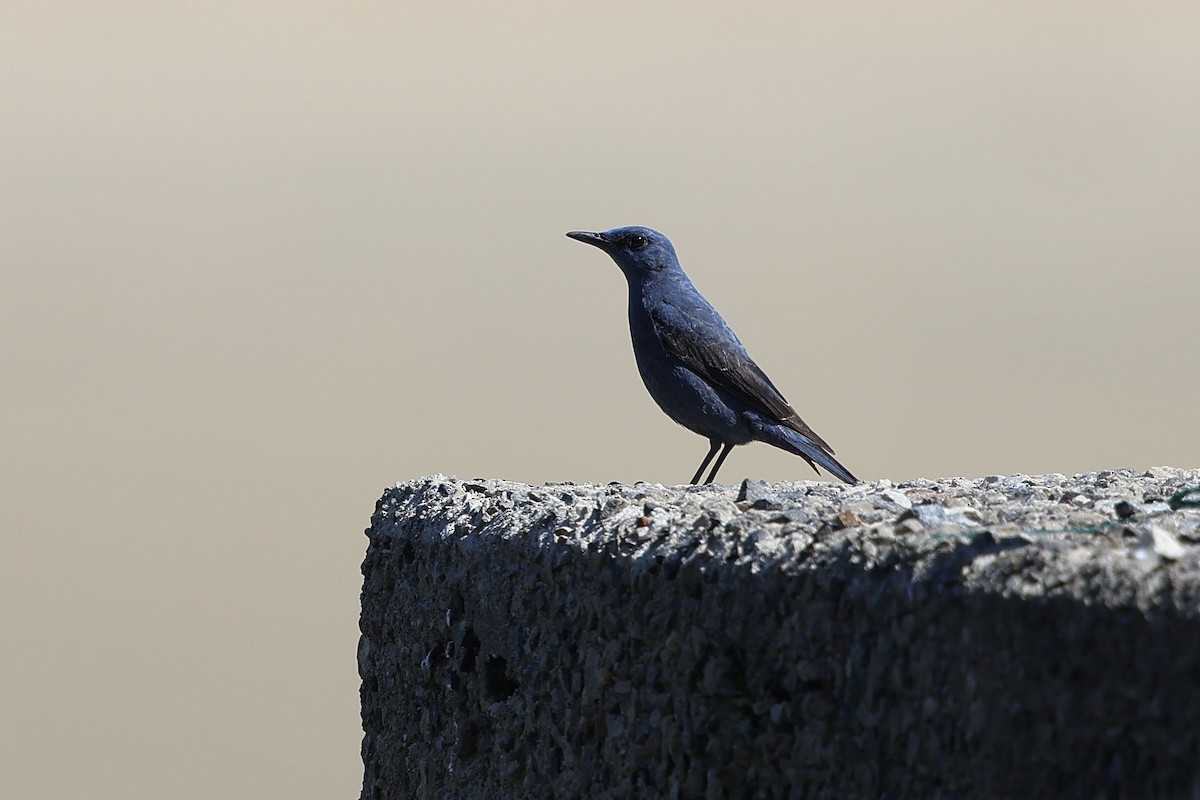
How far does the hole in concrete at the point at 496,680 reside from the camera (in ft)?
12.0

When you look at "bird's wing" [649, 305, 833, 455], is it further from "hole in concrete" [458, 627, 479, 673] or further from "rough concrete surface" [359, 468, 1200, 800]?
"hole in concrete" [458, 627, 479, 673]

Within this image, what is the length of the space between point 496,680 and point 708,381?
306 cm

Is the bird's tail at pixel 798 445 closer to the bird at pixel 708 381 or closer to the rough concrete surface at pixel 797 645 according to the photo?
the bird at pixel 708 381

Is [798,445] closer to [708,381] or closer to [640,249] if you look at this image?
[708,381]

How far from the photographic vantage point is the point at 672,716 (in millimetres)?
2990

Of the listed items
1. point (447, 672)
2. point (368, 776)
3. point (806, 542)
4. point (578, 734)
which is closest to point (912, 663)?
point (806, 542)

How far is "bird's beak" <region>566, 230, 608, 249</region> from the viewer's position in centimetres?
707

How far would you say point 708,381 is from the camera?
653cm

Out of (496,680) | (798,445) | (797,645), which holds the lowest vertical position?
(496,680)

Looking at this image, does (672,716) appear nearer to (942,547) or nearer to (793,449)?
(942,547)

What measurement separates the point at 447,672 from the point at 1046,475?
2388 mm

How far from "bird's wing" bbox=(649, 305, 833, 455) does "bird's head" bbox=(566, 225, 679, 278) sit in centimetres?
36

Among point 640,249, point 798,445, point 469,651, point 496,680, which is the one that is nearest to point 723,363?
point 798,445

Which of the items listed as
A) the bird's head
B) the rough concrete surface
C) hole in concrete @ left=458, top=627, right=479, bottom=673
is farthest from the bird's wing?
hole in concrete @ left=458, top=627, right=479, bottom=673
